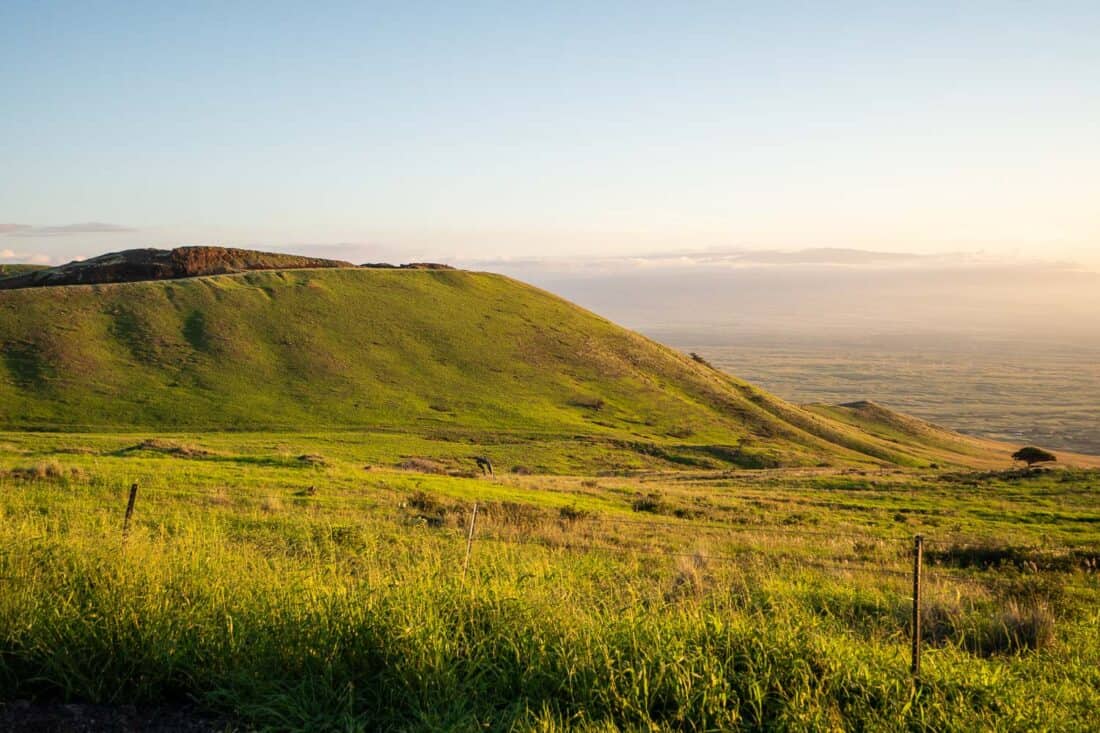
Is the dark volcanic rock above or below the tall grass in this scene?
above

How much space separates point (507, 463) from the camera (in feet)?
208

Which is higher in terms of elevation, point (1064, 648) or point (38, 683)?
point (38, 683)

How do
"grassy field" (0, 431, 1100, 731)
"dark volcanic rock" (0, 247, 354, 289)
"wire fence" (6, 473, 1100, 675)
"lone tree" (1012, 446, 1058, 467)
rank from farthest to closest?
"dark volcanic rock" (0, 247, 354, 289), "lone tree" (1012, 446, 1058, 467), "wire fence" (6, 473, 1100, 675), "grassy field" (0, 431, 1100, 731)

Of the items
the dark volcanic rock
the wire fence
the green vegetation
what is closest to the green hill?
A: the dark volcanic rock

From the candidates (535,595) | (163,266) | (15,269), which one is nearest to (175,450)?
(535,595)

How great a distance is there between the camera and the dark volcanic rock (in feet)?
373

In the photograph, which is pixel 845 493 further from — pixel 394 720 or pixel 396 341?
pixel 396 341

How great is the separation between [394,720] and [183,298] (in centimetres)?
10123

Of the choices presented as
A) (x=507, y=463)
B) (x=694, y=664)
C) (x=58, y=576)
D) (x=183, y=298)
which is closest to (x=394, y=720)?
(x=694, y=664)

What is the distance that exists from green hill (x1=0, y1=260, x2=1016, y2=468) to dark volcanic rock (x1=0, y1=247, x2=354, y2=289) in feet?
45.5

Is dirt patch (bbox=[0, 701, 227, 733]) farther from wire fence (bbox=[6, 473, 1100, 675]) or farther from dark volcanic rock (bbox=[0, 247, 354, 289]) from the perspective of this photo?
dark volcanic rock (bbox=[0, 247, 354, 289])

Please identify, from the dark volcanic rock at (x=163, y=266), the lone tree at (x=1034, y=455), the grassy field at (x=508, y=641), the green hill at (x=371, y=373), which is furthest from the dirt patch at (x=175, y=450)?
the dark volcanic rock at (x=163, y=266)

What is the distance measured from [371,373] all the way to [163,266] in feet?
155

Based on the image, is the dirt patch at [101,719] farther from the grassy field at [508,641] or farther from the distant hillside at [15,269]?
the distant hillside at [15,269]
